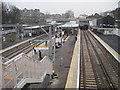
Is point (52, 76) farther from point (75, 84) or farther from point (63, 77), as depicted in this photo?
→ point (75, 84)

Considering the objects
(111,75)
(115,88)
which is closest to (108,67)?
(111,75)

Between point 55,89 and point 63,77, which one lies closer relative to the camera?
point 55,89

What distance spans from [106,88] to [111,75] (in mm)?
2238

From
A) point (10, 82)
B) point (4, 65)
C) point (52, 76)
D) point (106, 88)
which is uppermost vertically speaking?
point (4, 65)

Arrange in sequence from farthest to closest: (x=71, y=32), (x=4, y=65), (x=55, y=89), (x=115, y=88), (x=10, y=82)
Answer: (x=71, y=32)
(x=115, y=88)
(x=55, y=89)
(x=10, y=82)
(x=4, y=65)

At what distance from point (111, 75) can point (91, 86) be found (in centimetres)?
267

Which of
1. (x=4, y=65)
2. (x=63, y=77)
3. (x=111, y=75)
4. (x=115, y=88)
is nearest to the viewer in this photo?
(x=4, y=65)

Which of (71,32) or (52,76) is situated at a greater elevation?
(71,32)

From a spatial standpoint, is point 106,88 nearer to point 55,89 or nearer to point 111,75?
point 111,75

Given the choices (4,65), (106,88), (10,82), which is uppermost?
(4,65)

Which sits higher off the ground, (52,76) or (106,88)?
(52,76)

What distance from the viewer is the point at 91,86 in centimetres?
822

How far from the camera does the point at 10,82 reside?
11.6ft

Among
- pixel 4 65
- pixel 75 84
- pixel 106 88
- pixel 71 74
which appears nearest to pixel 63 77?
pixel 71 74
